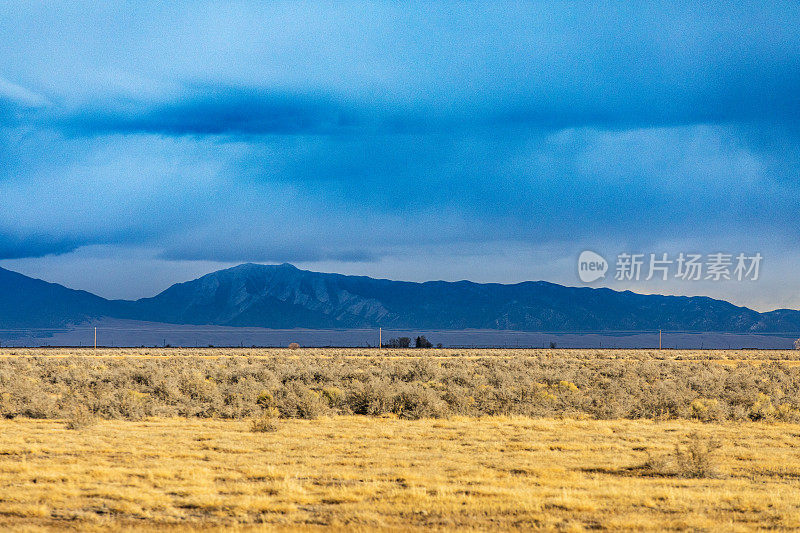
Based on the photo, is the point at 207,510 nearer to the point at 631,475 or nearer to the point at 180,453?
the point at 180,453

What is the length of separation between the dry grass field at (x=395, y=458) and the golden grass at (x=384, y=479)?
55 mm

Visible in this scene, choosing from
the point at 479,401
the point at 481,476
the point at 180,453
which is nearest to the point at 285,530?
the point at 481,476

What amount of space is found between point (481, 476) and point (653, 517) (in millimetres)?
4137

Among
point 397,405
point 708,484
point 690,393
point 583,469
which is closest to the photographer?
point 708,484

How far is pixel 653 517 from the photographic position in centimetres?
1264

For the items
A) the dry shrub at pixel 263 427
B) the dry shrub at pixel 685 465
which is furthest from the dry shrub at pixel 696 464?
the dry shrub at pixel 263 427

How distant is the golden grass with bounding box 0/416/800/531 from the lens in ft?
41.2

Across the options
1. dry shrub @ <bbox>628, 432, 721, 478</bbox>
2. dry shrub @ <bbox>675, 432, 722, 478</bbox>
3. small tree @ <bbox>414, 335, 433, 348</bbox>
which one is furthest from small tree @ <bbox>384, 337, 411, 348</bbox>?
dry shrub @ <bbox>675, 432, 722, 478</bbox>

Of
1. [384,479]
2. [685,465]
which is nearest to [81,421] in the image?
[384,479]

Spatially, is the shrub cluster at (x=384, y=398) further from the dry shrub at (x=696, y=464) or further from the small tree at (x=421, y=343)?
the small tree at (x=421, y=343)

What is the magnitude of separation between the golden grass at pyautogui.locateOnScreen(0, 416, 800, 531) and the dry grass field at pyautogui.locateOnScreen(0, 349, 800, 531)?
0.06 m

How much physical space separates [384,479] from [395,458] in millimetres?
2555

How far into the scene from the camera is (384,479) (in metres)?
15.7

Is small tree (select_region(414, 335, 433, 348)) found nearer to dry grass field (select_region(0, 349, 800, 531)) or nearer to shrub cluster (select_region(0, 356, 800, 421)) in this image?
shrub cluster (select_region(0, 356, 800, 421))
